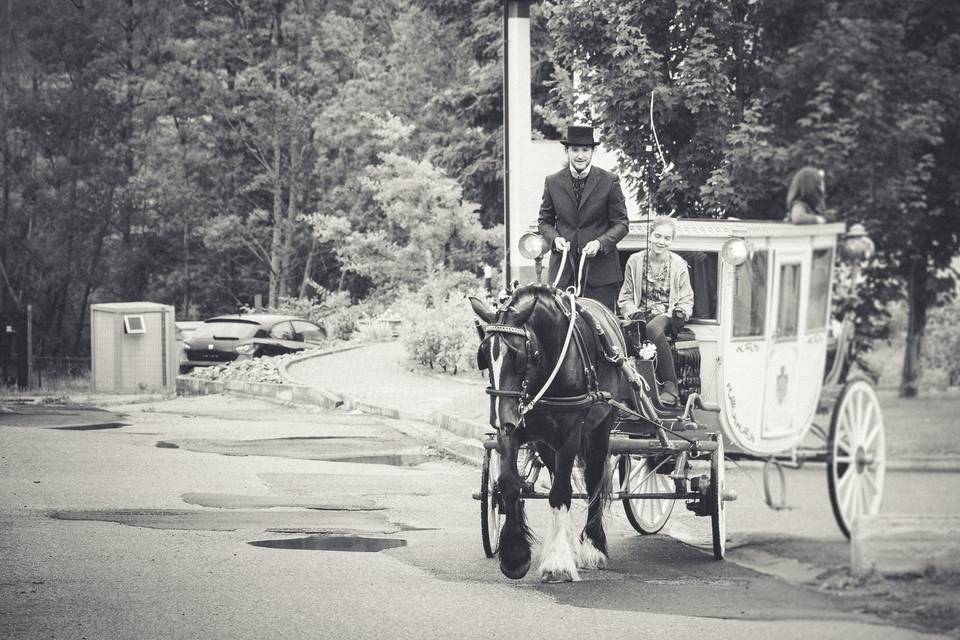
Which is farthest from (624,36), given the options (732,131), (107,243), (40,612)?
(107,243)

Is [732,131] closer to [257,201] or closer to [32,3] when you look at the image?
[32,3]

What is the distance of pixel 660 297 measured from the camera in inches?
298

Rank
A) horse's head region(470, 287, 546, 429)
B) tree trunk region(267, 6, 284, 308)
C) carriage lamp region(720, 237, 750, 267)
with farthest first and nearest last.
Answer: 1. tree trunk region(267, 6, 284, 308)
2. horse's head region(470, 287, 546, 429)
3. carriage lamp region(720, 237, 750, 267)

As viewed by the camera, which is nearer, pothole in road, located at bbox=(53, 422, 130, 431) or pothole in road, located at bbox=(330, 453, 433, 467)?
pothole in road, located at bbox=(330, 453, 433, 467)

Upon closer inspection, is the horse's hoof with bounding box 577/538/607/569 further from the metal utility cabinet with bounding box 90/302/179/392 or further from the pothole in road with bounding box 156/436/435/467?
the metal utility cabinet with bounding box 90/302/179/392

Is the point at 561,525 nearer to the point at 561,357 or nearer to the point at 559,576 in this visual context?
the point at 559,576

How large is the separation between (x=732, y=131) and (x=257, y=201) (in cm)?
5117

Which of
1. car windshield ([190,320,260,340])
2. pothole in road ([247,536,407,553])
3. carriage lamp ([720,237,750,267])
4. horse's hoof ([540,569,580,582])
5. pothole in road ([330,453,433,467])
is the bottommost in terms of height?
pothole in road ([330,453,433,467])

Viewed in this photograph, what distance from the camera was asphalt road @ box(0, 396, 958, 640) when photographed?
3633 millimetres

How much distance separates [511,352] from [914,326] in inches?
164

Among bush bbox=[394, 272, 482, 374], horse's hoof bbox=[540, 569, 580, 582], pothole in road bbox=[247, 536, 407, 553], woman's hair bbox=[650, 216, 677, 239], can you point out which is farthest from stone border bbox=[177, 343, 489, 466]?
woman's hair bbox=[650, 216, 677, 239]

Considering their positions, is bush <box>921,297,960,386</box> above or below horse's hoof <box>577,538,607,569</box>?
above

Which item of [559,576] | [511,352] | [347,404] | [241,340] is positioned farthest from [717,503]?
[241,340]

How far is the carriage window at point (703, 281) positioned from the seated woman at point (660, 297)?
0.34 ft
